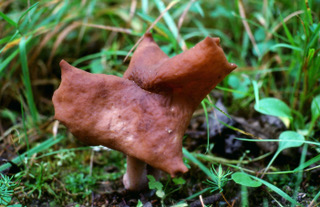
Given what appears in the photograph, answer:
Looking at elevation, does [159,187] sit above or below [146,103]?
below

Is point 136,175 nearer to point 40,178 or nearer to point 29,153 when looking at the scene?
point 40,178

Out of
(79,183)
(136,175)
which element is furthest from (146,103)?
(79,183)

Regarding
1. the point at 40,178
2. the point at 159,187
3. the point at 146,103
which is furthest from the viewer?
the point at 40,178

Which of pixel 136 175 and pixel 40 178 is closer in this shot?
pixel 136 175

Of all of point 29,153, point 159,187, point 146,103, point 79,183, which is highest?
point 146,103

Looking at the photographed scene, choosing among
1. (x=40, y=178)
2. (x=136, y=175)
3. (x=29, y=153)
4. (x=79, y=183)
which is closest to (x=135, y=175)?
(x=136, y=175)

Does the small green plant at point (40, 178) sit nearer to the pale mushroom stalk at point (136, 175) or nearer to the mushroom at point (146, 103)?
the pale mushroom stalk at point (136, 175)

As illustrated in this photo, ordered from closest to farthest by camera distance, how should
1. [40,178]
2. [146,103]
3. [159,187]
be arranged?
[146,103]
[159,187]
[40,178]

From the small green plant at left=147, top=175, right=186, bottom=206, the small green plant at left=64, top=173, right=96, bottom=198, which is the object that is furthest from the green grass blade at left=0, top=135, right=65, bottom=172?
the small green plant at left=147, top=175, right=186, bottom=206
